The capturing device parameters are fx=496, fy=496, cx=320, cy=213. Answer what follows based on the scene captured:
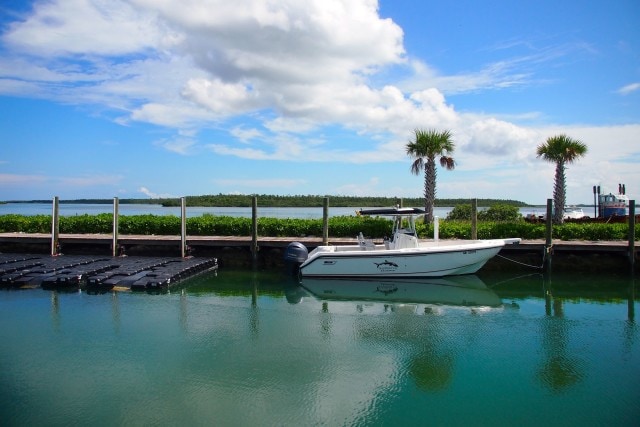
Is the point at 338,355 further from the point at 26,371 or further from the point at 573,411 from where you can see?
the point at 26,371

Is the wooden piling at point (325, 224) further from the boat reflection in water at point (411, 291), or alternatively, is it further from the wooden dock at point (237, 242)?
the boat reflection in water at point (411, 291)

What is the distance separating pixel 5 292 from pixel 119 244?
5163 millimetres

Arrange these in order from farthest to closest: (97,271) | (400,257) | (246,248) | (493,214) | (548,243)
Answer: (493,214) → (246,248) → (548,243) → (97,271) → (400,257)

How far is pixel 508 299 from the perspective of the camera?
40.6 ft

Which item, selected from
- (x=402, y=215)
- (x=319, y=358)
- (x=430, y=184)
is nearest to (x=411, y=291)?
(x=402, y=215)

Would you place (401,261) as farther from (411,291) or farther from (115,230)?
(115,230)

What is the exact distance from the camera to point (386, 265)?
14.2 metres

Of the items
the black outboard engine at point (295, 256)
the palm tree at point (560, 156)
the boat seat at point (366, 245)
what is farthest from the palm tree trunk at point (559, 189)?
the black outboard engine at point (295, 256)

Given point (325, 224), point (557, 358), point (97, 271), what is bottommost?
point (557, 358)

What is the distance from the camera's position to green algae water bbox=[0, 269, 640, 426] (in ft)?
19.4

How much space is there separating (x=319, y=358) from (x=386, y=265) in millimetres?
6809

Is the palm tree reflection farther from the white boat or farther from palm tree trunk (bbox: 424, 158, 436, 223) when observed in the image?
the white boat

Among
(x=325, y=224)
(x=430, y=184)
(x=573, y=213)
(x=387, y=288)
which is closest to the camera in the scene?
(x=387, y=288)

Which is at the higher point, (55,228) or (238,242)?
(55,228)
